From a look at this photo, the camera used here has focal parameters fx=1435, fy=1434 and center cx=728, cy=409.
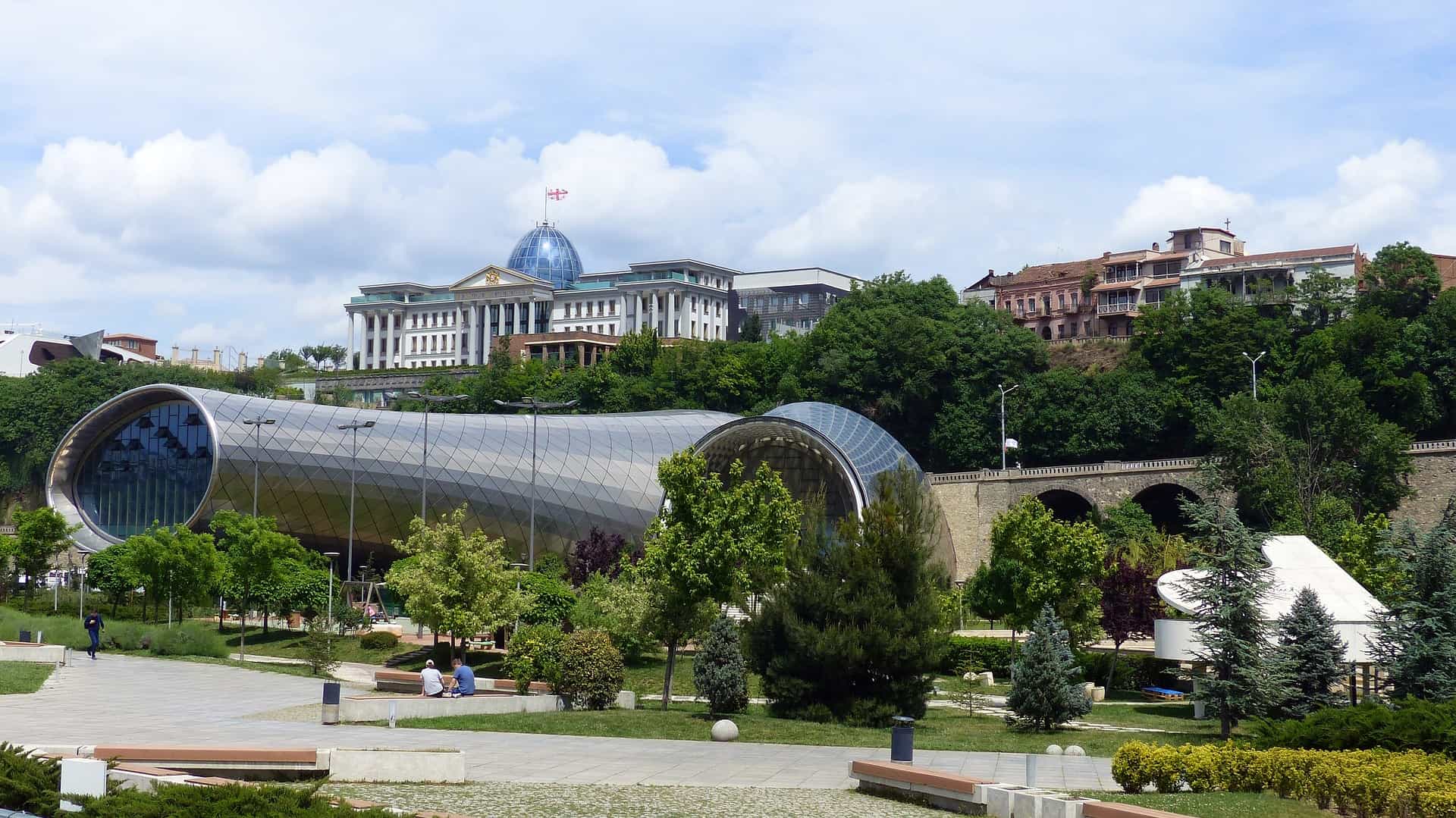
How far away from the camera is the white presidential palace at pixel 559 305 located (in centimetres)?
13600

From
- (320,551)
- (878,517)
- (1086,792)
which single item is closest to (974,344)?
(320,551)

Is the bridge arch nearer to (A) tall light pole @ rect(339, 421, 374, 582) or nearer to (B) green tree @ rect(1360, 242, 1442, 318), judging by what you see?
(B) green tree @ rect(1360, 242, 1442, 318)

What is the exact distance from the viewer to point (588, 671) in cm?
2758

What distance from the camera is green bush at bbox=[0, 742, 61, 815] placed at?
14.0 metres

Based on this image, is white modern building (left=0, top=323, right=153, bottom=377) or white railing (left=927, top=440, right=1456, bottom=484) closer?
white railing (left=927, top=440, right=1456, bottom=484)

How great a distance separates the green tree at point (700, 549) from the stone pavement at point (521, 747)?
5919 mm

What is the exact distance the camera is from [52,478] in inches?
2753

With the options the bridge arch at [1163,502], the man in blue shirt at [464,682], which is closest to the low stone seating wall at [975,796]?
the man in blue shirt at [464,682]

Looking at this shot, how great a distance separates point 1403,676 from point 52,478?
63.9 m

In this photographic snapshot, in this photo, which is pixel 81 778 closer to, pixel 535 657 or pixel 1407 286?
pixel 535 657

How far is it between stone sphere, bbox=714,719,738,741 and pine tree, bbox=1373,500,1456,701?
10.9 meters

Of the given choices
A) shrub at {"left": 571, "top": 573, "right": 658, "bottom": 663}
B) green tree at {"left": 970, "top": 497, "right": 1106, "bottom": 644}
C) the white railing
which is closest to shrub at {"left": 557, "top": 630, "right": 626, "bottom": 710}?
shrub at {"left": 571, "top": 573, "right": 658, "bottom": 663}

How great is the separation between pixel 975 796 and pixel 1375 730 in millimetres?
6449

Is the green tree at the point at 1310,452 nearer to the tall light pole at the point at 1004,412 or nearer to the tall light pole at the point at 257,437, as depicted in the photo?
the tall light pole at the point at 1004,412
